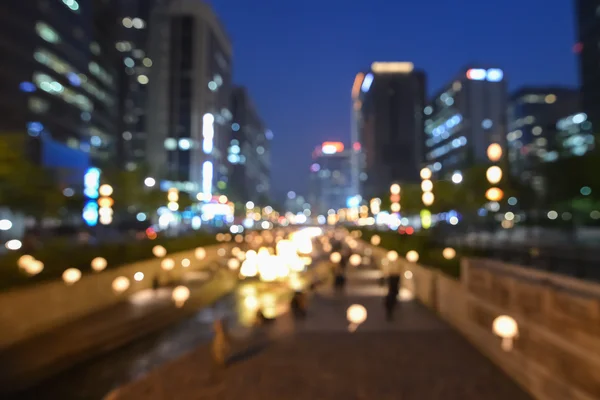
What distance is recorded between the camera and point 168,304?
18.5 metres

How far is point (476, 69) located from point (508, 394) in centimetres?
11868

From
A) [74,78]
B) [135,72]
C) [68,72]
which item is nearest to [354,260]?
[68,72]

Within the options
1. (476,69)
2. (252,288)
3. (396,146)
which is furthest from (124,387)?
(396,146)

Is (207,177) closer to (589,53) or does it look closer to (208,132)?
(208,132)

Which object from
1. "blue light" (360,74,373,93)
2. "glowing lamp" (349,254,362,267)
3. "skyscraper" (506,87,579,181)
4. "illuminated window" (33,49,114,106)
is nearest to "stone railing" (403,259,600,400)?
"glowing lamp" (349,254,362,267)

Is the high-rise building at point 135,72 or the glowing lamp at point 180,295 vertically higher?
the high-rise building at point 135,72

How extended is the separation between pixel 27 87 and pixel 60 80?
7.97m

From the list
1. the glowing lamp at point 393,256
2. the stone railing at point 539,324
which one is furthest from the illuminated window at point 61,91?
the stone railing at point 539,324

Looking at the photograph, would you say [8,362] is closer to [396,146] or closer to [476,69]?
[476,69]

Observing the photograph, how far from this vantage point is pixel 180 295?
20703 mm

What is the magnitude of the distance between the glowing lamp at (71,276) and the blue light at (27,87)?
50.5m

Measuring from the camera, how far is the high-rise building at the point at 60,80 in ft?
186

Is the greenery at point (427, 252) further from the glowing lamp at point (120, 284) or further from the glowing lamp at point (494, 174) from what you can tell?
the glowing lamp at point (120, 284)

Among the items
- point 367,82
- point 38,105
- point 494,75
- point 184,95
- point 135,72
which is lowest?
point 38,105
